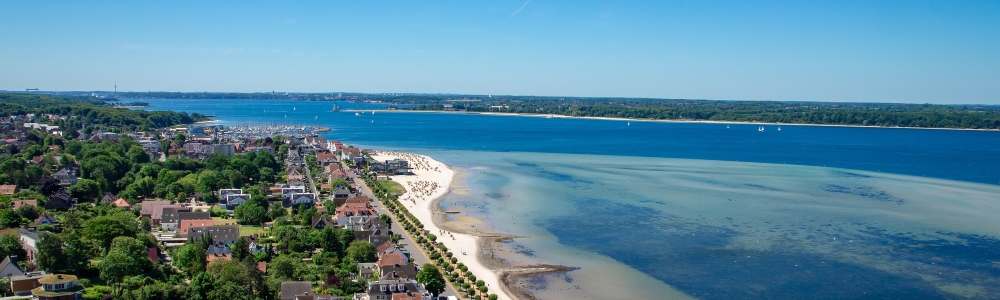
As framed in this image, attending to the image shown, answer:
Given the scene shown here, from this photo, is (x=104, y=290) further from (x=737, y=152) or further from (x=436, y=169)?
(x=737, y=152)

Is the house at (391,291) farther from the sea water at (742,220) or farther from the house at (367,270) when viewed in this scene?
the sea water at (742,220)

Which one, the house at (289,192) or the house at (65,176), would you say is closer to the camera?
the house at (289,192)

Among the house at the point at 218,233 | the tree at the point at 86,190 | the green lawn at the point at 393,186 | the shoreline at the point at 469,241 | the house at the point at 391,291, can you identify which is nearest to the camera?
the house at the point at 391,291

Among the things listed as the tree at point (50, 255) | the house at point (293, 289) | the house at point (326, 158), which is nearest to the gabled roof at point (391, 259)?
the house at point (293, 289)

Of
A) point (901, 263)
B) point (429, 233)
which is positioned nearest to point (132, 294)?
point (429, 233)

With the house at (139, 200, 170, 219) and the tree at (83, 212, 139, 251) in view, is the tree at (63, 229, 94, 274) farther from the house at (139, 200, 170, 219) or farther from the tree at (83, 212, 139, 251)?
the house at (139, 200, 170, 219)

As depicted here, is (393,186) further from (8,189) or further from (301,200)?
(8,189)

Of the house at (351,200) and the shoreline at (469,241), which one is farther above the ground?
the house at (351,200)
